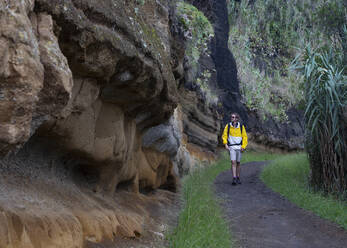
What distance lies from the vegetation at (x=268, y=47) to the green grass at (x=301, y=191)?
9528mm

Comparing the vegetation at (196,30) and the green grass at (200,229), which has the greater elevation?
the vegetation at (196,30)

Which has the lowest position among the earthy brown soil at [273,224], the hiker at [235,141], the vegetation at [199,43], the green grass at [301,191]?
the earthy brown soil at [273,224]

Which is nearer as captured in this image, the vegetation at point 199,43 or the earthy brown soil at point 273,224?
the earthy brown soil at point 273,224

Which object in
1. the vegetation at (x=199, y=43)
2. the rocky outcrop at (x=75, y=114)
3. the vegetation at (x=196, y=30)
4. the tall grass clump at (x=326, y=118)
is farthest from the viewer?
the vegetation at (x=199, y=43)

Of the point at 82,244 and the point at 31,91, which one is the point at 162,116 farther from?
the point at 31,91

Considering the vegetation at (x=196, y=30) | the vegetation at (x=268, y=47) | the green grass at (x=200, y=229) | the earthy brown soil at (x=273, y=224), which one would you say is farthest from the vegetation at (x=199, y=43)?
the green grass at (x=200, y=229)

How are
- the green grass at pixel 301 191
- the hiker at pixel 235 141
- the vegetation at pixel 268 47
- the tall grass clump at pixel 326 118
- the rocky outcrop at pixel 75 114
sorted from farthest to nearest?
the vegetation at pixel 268 47 → the hiker at pixel 235 141 → the tall grass clump at pixel 326 118 → the green grass at pixel 301 191 → the rocky outcrop at pixel 75 114

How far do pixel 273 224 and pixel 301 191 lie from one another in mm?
2833

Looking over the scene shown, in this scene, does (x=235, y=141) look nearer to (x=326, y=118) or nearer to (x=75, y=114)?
(x=326, y=118)

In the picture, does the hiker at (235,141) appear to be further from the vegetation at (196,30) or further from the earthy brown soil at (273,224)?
the vegetation at (196,30)

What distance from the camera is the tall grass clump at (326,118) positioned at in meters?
7.75

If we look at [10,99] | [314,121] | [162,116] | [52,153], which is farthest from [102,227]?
[314,121]

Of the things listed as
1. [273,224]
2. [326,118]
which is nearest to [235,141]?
[326,118]

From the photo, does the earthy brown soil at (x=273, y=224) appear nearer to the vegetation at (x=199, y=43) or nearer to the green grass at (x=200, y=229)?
the green grass at (x=200, y=229)
